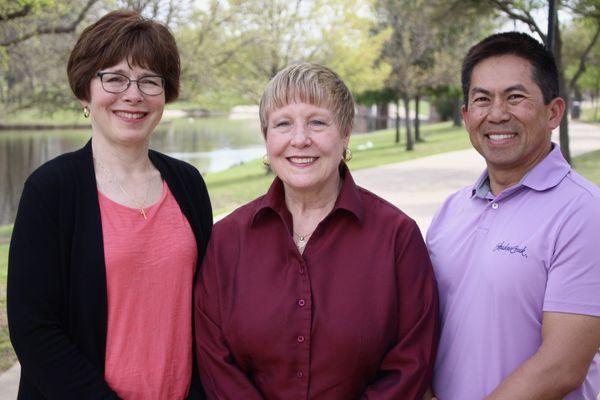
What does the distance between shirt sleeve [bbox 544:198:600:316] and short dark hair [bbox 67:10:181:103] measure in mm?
1688

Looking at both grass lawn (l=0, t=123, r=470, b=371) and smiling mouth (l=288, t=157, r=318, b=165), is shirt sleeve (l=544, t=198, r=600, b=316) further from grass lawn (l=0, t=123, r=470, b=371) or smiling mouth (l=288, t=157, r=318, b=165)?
grass lawn (l=0, t=123, r=470, b=371)

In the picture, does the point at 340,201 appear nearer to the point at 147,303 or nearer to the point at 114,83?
the point at 147,303

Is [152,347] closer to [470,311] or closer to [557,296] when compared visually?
[470,311]

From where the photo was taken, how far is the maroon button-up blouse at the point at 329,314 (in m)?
2.55

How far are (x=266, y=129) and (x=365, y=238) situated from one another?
61 cm

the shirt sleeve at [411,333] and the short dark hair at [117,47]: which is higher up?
the short dark hair at [117,47]

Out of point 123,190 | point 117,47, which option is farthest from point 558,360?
point 117,47

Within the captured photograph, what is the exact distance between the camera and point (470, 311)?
2.56 meters

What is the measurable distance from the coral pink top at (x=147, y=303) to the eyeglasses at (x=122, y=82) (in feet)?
1.41

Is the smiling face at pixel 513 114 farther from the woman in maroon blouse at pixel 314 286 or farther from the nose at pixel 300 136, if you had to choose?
the nose at pixel 300 136

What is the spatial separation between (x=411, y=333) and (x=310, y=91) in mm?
989

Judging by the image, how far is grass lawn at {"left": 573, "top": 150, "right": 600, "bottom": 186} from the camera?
15.8m

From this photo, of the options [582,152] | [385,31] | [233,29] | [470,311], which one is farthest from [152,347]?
[385,31]

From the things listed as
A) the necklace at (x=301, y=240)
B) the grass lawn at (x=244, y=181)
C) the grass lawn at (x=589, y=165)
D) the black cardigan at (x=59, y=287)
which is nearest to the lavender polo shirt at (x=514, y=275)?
the necklace at (x=301, y=240)
